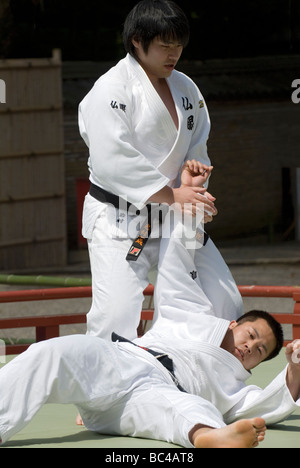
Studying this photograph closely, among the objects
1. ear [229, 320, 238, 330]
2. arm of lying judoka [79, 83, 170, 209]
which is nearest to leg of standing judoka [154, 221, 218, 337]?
ear [229, 320, 238, 330]

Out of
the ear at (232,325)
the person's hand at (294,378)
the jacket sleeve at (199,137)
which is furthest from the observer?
the jacket sleeve at (199,137)

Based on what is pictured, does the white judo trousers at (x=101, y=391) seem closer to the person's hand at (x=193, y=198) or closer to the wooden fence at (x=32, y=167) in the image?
the person's hand at (x=193, y=198)

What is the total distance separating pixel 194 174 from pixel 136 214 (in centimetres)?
29

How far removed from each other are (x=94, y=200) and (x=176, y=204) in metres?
0.36

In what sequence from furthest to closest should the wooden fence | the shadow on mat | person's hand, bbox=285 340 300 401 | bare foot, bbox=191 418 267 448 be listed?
the wooden fence < person's hand, bbox=285 340 300 401 < the shadow on mat < bare foot, bbox=191 418 267 448

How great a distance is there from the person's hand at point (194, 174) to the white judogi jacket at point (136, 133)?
0.22ft

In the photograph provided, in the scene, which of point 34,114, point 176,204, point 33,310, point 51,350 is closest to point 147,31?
point 176,204

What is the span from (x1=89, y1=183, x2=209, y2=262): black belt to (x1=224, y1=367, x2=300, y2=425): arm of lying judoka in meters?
0.69

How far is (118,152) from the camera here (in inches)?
152

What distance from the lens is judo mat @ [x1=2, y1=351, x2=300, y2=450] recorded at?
327 cm

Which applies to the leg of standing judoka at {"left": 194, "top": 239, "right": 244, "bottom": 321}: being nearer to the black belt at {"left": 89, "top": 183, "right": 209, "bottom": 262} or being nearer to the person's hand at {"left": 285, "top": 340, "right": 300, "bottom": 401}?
the black belt at {"left": 89, "top": 183, "right": 209, "bottom": 262}

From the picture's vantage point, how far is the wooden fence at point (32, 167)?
12008mm

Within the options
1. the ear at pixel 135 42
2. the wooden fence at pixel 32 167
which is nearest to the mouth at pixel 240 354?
the ear at pixel 135 42

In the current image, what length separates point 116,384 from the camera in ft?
10.9
